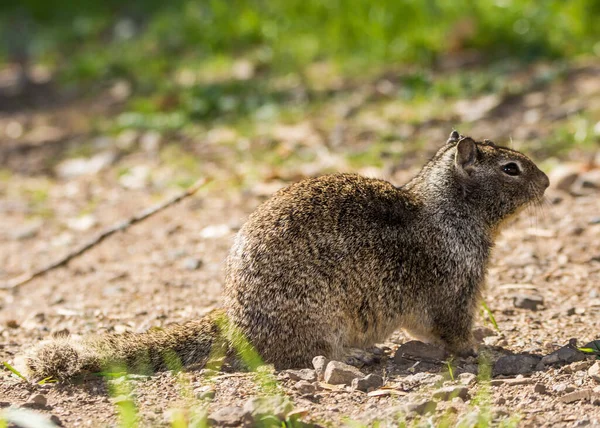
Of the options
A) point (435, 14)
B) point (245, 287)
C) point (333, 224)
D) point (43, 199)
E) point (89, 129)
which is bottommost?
point (245, 287)

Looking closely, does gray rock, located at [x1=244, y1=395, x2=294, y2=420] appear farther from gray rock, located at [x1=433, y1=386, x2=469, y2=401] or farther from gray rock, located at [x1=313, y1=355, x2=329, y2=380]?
gray rock, located at [x1=433, y1=386, x2=469, y2=401]

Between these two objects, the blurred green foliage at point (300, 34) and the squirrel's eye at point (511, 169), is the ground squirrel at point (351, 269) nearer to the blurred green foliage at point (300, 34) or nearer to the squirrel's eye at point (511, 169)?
the squirrel's eye at point (511, 169)

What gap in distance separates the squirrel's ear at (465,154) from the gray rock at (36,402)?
240 centimetres

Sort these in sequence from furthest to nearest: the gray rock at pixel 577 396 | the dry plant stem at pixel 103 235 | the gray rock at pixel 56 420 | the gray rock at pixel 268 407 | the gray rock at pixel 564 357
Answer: the dry plant stem at pixel 103 235 → the gray rock at pixel 564 357 → the gray rock at pixel 577 396 → the gray rock at pixel 56 420 → the gray rock at pixel 268 407

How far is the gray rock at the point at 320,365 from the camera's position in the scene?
4.14 meters

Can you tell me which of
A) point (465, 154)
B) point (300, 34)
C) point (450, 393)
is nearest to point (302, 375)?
point (450, 393)

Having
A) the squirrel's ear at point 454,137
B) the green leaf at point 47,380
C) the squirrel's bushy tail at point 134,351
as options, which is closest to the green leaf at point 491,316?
the squirrel's ear at point 454,137

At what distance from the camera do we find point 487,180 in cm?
493

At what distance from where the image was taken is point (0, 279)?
21.2 feet

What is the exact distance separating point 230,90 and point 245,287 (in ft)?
19.3

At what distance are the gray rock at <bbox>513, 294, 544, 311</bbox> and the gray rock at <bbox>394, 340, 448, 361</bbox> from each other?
0.70 meters

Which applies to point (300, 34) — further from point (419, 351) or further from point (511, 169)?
point (419, 351)

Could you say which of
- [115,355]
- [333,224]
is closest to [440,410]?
[333,224]

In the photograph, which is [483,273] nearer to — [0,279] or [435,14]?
[0,279]
